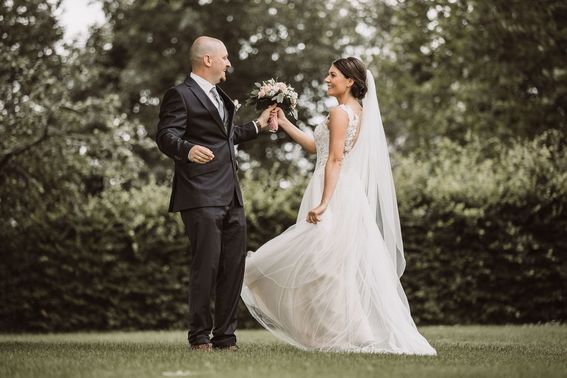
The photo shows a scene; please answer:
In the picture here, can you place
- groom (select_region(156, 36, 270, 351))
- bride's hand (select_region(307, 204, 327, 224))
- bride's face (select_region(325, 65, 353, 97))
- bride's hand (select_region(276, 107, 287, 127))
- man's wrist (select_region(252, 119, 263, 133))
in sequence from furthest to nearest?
bride's hand (select_region(276, 107, 287, 127)), man's wrist (select_region(252, 119, 263, 133)), bride's face (select_region(325, 65, 353, 97)), bride's hand (select_region(307, 204, 327, 224)), groom (select_region(156, 36, 270, 351))

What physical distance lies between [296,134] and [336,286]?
153 centimetres

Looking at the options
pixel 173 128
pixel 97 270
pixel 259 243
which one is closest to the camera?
pixel 173 128

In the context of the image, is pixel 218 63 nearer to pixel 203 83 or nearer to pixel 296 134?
pixel 203 83

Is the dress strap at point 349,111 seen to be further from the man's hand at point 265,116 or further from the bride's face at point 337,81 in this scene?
the man's hand at point 265,116

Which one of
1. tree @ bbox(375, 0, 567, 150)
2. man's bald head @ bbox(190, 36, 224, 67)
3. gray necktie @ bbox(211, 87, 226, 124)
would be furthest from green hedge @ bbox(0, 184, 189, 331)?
tree @ bbox(375, 0, 567, 150)

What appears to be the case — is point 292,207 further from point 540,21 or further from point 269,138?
point 269,138

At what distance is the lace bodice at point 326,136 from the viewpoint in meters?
7.21

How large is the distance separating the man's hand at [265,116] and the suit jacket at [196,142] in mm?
562

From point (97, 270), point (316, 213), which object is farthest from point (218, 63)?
point (97, 270)

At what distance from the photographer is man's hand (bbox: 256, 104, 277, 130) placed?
7520 millimetres

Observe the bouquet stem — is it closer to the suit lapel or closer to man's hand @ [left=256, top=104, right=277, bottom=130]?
man's hand @ [left=256, top=104, right=277, bottom=130]

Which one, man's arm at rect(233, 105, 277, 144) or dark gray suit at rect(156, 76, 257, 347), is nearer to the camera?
dark gray suit at rect(156, 76, 257, 347)

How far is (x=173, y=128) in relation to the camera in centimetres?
675

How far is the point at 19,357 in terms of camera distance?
6469mm
